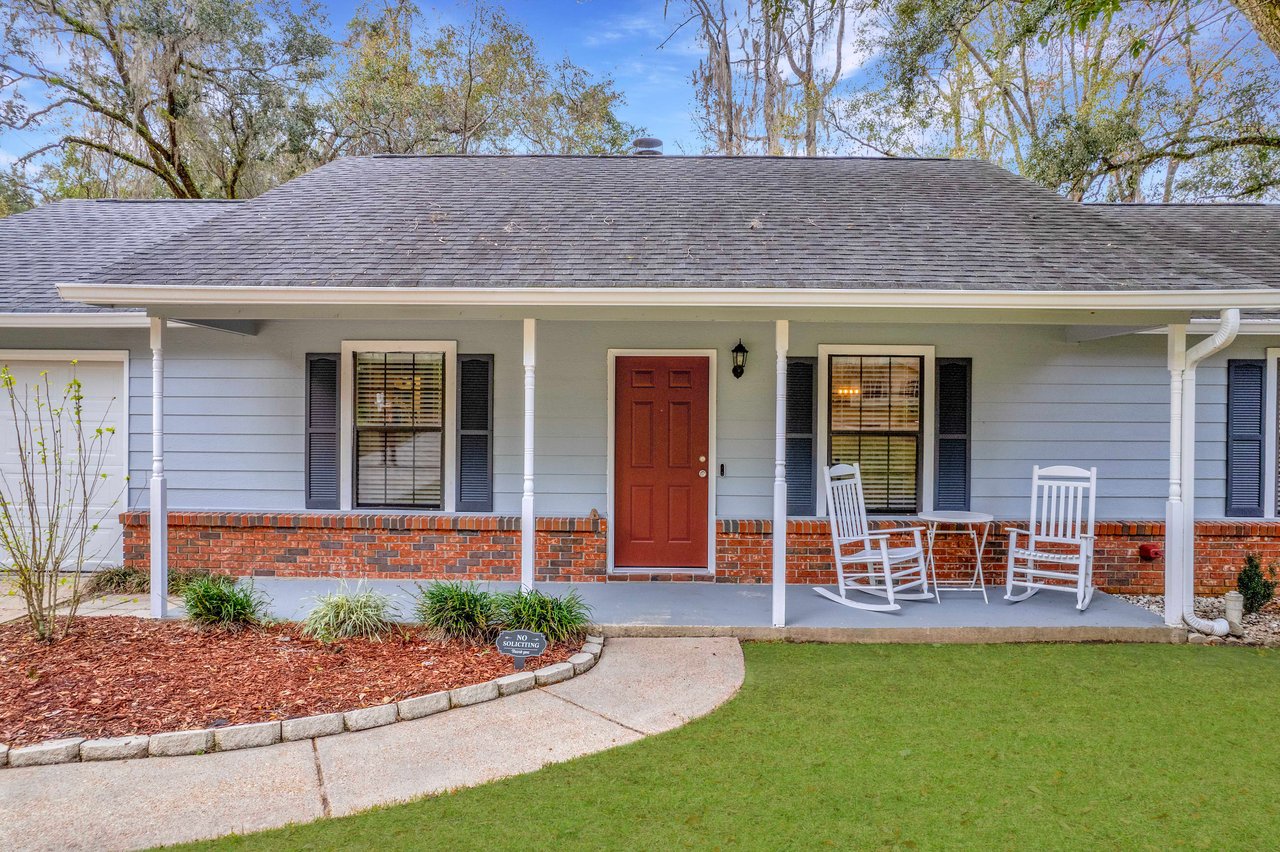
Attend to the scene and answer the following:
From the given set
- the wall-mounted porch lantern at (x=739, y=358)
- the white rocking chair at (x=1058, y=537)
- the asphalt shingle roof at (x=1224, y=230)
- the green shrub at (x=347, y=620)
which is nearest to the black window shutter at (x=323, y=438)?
the green shrub at (x=347, y=620)

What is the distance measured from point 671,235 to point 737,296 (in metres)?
1.30

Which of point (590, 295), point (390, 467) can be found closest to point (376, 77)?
point (390, 467)

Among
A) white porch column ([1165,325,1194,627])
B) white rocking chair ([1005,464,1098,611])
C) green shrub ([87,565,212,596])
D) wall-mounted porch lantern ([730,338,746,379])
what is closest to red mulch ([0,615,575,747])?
green shrub ([87,565,212,596])

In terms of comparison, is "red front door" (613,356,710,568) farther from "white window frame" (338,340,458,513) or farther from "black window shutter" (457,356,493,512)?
"white window frame" (338,340,458,513)

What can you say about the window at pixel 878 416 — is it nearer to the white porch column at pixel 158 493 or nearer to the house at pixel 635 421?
the house at pixel 635 421

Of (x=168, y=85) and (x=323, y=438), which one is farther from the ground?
(x=168, y=85)

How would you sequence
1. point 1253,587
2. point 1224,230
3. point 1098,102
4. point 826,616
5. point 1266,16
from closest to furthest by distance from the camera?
point 826,616 → point 1266,16 → point 1253,587 → point 1224,230 → point 1098,102

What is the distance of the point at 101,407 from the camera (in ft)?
20.7

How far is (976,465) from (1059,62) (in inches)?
491

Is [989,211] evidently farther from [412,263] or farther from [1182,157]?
[1182,157]

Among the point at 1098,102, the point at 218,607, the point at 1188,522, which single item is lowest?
the point at 218,607

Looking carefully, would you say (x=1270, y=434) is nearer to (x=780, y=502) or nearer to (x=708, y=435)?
(x=780, y=502)

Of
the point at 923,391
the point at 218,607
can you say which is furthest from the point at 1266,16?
the point at 218,607

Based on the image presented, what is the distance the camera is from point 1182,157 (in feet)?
35.6
